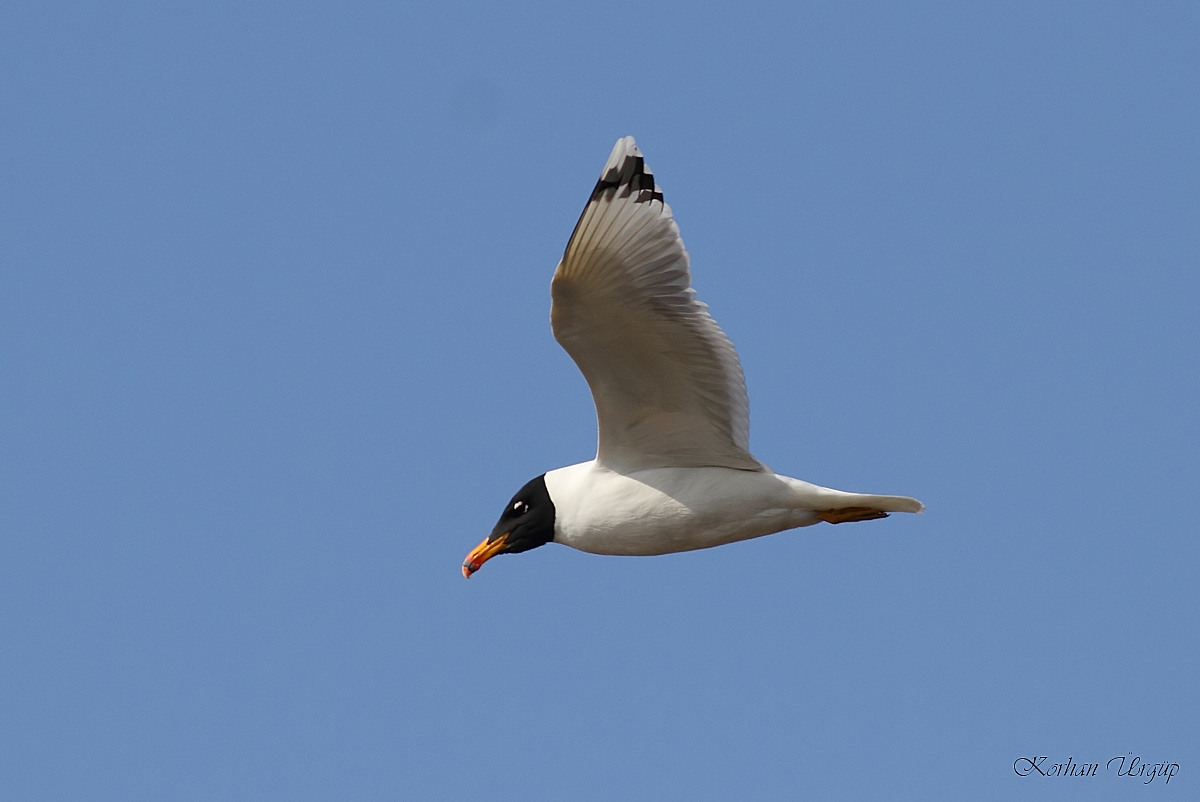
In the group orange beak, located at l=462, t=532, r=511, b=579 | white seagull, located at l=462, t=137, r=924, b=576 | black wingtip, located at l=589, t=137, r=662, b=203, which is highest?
black wingtip, located at l=589, t=137, r=662, b=203

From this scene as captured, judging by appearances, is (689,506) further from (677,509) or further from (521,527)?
(521,527)

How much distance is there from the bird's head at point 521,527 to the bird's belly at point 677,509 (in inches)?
10.5

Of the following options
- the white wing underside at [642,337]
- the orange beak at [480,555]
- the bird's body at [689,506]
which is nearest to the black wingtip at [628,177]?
the white wing underside at [642,337]

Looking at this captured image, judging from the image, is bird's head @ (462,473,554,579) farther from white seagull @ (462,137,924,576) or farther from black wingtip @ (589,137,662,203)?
black wingtip @ (589,137,662,203)

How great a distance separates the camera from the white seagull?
9.24 metres

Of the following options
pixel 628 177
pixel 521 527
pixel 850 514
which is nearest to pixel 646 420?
pixel 521 527

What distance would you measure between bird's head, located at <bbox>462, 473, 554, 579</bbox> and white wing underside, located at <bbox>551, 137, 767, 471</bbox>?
2.08 ft

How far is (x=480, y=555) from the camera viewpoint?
438 inches

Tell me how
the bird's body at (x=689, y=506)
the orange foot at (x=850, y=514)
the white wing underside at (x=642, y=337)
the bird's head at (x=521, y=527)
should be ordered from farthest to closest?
the bird's head at (x=521, y=527) < the orange foot at (x=850, y=514) < the bird's body at (x=689, y=506) < the white wing underside at (x=642, y=337)

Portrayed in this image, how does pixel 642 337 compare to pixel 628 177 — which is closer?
pixel 628 177

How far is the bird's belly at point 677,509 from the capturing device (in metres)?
10.2

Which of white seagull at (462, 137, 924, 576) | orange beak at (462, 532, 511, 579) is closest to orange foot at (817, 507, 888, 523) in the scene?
white seagull at (462, 137, 924, 576)

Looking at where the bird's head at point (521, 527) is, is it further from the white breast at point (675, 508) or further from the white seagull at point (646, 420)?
the white breast at point (675, 508)

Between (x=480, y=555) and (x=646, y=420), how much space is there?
1740mm
